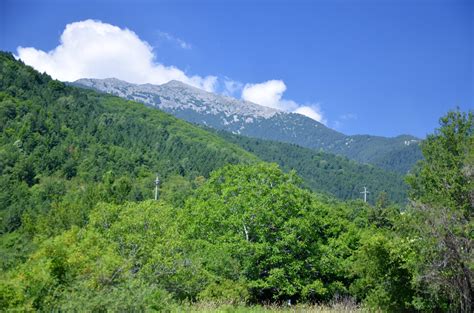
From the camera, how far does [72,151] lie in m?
87.0

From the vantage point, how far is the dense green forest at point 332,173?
155 m

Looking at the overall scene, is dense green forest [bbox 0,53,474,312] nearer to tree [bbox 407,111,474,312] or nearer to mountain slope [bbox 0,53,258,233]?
tree [bbox 407,111,474,312]

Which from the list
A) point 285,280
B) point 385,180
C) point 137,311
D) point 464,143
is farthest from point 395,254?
point 385,180

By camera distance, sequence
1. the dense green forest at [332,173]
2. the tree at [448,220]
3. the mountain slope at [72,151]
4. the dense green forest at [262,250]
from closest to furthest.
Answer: the dense green forest at [262,250]
the tree at [448,220]
the mountain slope at [72,151]
the dense green forest at [332,173]

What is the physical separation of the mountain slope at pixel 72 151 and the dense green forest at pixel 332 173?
51701mm

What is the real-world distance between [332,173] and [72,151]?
372 ft

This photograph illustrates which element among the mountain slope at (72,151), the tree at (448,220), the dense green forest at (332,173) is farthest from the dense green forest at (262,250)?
the dense green forest at (332,173)

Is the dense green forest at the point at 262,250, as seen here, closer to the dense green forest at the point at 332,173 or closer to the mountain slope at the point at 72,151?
the mountain slope at the point at 72,151

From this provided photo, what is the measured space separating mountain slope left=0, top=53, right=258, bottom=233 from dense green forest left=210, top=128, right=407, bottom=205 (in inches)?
2035

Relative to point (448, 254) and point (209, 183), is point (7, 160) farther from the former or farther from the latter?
point (448, 254)

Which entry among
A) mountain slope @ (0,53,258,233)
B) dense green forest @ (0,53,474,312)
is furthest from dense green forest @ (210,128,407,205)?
dense green forest @ (0,53,474,312)

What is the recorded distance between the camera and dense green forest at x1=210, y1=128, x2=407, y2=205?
155 metres

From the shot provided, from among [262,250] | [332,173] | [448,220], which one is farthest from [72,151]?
[332,173]

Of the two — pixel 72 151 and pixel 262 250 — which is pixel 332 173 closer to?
pixel 72 151
